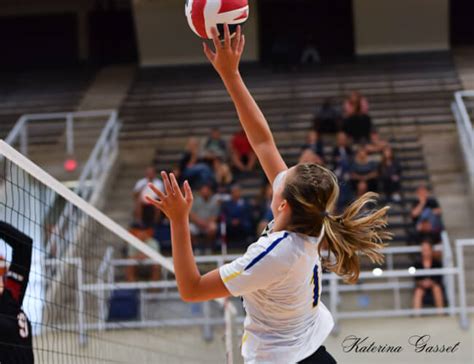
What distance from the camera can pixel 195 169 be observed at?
1537cm

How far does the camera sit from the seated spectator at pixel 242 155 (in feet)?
53.2

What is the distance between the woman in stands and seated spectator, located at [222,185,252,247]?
33.0 ft

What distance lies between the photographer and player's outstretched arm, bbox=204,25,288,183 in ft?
13.0

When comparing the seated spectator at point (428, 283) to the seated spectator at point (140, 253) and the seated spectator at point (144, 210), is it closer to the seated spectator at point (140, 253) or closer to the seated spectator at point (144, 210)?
the seated spectator at point (140, 253)

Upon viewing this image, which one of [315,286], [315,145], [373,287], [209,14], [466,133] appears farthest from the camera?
[466,133]

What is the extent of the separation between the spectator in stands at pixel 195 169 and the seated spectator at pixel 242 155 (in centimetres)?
50

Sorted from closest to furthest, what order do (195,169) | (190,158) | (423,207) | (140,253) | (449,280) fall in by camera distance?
1. (449,280)
2. (140,253)
3. (423,207)
4. (195,169)
5. (190,158)

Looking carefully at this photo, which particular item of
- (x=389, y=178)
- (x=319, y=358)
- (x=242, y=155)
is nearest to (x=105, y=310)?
(x=389, y=178)

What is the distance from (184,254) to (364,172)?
1132cm

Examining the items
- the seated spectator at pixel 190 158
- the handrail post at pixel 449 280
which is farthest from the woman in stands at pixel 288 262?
the seated spectator at pixel 190 158

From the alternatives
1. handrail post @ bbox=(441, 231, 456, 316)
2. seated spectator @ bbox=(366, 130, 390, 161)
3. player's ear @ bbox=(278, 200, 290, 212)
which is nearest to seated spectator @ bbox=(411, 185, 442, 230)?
handrail post @ bbox=(441, 231, 456, 316)

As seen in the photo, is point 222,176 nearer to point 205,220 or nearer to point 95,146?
point 205,220

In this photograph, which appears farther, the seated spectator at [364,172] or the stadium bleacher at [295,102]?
the stadium bleacher at [295,102]

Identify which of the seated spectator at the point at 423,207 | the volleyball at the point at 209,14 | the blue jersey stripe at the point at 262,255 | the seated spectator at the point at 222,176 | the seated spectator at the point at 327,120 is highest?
the volleyball at the point at 209,14
